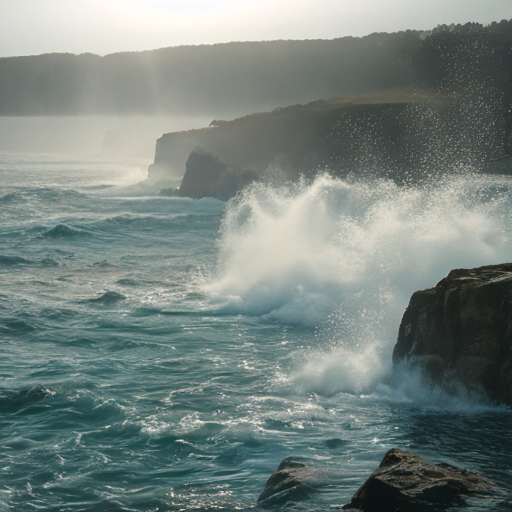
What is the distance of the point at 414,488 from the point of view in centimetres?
579

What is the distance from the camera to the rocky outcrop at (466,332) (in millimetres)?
9203

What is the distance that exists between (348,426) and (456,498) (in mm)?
3408

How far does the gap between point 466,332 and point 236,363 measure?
14.2 ft

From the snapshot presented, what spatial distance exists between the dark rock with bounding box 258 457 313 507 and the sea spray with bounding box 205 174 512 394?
351 cm

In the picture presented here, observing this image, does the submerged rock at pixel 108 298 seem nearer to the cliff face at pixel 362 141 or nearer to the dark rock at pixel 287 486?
the dark rock at pixel 287 486

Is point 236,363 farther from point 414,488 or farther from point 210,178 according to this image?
point 210,178

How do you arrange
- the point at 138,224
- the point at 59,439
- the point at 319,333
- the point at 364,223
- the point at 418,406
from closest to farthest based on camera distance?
the point at 59,439 → the point at 418,406 → the point at 319,333 → the point at 364,223 → the point at 138,224

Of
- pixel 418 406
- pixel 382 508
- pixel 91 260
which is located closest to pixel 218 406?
pixel 418 406

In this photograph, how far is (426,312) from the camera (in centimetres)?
1002

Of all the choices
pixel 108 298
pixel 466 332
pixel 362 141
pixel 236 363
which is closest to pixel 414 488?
pixel 466 332

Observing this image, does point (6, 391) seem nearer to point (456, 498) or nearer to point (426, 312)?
point (426, 312)

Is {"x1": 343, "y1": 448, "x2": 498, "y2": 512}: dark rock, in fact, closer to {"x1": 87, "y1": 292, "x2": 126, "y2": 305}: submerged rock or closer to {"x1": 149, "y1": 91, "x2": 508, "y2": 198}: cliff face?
{"x1": 87, "y1": 292, "x2": 126, "y2": 305}: submerged rock

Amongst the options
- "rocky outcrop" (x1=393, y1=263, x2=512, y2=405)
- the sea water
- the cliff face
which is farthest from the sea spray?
the cliff face

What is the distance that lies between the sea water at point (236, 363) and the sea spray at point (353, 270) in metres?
0.05
